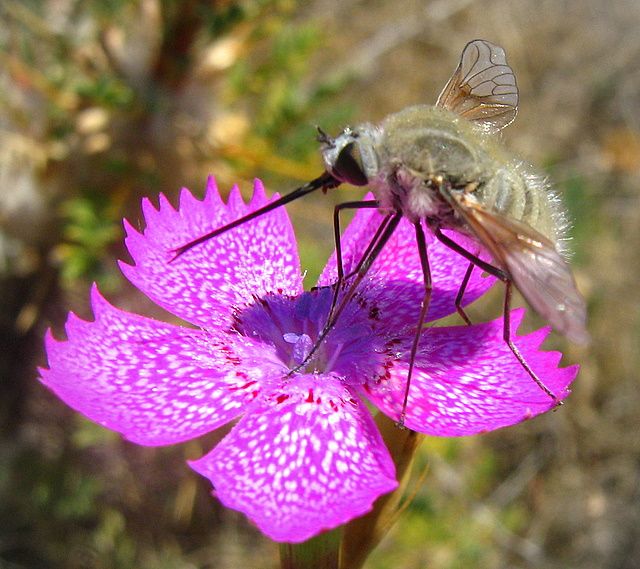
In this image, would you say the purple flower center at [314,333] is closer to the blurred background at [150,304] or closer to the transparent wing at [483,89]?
the transparent wing at [483,89]

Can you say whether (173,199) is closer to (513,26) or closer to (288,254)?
(288,254)

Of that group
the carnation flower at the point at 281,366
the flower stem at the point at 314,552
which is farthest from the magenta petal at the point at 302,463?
the flower stem at the point at 314,552

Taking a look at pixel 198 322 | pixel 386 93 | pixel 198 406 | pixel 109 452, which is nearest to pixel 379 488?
pixel 198 406

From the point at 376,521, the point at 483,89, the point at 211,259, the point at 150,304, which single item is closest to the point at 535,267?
the point at 376,521

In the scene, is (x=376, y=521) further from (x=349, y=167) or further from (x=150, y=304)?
(x=150, y=304)

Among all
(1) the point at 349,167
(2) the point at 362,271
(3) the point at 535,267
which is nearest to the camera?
(3) the point at 535,267

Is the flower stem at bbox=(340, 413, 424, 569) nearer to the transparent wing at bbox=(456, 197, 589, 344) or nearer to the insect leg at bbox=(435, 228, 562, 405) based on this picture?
the insect leg at bbox=(435, 228, 562, 405)

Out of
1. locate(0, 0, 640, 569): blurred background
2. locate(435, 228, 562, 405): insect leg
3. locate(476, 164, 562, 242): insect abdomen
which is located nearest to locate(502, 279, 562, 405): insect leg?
locate(435, 228, 562, 405): insect leg

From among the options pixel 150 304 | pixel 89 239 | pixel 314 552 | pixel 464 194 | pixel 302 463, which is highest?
pixel 89 239
